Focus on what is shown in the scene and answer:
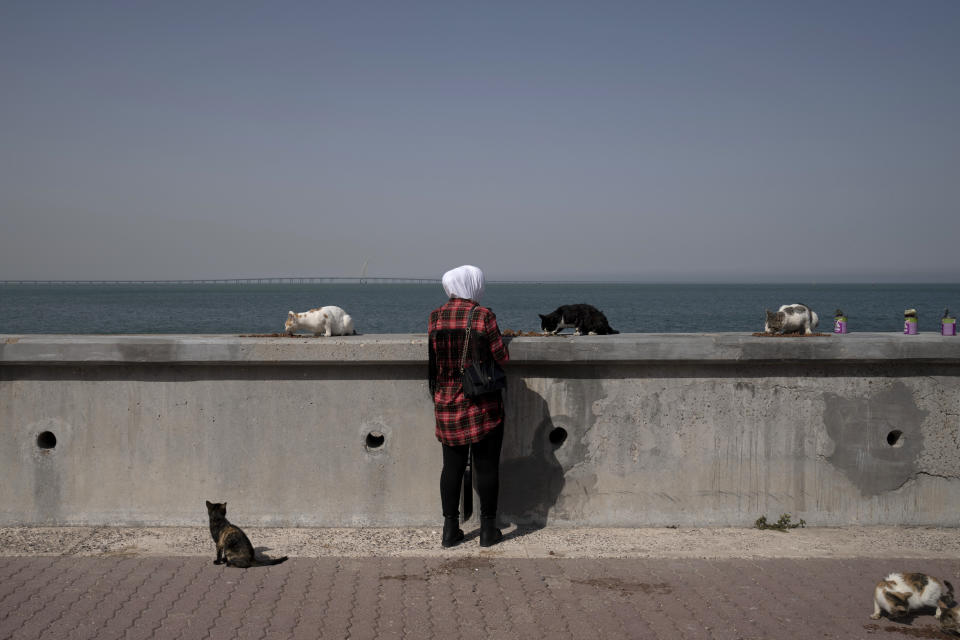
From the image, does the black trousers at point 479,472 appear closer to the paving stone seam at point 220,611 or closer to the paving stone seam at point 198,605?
the paving stone seam at point 220,611

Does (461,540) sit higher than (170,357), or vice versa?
(170,357)

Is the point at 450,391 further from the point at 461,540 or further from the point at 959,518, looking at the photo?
the point at 959,518

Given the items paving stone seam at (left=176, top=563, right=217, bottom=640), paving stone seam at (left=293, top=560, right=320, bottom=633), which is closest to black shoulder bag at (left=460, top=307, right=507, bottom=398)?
paving stone seam at (left=293, top=560, right=320, bottom=633)

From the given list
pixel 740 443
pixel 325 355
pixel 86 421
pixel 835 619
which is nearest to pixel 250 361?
pixel 325 355

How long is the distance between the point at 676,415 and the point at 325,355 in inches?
99.5

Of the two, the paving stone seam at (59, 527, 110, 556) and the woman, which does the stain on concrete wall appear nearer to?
the woman

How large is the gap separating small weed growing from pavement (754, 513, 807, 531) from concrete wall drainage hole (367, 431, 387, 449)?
275cm

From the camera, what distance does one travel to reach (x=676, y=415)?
560 centimetres

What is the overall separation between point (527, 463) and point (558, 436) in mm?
298

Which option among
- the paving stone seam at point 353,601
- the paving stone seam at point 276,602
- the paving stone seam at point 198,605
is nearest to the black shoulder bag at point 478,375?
the paving stone seam at point 353,601

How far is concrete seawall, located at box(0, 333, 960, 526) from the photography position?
549 centimetres

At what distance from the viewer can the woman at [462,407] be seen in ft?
16.6

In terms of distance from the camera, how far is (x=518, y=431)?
558 cm

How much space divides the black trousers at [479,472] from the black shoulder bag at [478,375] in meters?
0.33
